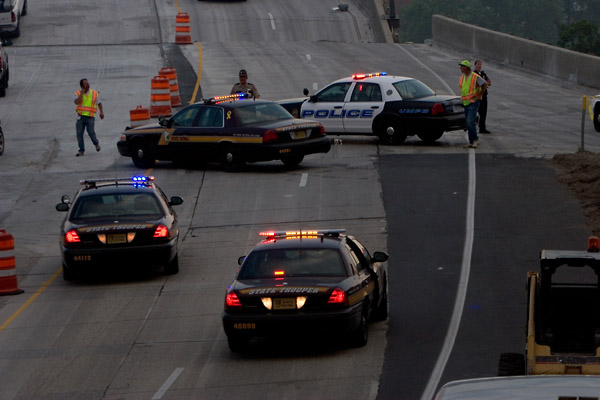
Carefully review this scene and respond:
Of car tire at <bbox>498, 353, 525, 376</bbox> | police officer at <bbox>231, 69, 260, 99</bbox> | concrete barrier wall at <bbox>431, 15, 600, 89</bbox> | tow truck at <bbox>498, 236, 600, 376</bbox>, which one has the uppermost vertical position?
tow truck at <bbox>498, 236, 600, 376</bbox>

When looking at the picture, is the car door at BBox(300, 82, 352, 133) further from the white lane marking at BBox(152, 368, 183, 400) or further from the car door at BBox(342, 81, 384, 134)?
the white lane marking at BBox(152, 368, 183, 400)

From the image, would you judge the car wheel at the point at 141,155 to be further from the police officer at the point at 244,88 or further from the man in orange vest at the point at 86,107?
the police officer at the point at 244,88

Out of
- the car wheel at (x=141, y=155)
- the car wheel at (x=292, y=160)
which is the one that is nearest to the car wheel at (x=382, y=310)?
the car wheel at (x=292, y=160)

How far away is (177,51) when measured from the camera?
4444 centimetres

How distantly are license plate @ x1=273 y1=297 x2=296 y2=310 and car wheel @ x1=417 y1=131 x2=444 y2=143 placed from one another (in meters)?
14.1

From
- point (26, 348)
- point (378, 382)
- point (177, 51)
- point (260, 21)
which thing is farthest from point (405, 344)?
point (260, 21)

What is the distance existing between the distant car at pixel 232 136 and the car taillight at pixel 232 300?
10973 millimetres

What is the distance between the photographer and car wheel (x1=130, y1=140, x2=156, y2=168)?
2512cm

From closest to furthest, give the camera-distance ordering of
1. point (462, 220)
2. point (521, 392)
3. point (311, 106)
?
point (521, 392)
point (462, 220)
point (311, 106)

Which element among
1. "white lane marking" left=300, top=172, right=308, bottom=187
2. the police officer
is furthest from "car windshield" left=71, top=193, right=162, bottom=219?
the police officer

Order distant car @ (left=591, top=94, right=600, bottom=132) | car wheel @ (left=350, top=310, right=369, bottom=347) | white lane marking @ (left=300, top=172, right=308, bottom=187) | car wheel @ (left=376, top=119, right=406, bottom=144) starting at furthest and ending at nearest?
distant car @ (left=591, top=94, right=600, bottom=132) → car wheel @ (left=376, top=119, right=406, bottom=144) → white lane marking @ (left=300, top=172, right=308, bottom=187) → car wheel @ (left=350, top=310, right=369, bottom=347)

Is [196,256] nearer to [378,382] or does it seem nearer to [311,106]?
[378,382]

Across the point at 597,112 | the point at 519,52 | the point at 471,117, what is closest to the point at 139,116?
the point at 471,117

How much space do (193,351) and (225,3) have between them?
148ft
